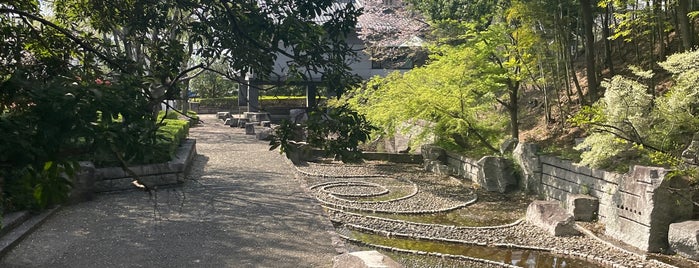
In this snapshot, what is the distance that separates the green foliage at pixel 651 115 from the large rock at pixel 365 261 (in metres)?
4.55

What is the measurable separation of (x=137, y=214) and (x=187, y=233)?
60.2 inches

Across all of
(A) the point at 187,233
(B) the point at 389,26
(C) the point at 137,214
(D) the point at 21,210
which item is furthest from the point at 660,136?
(B) the point at 389,26

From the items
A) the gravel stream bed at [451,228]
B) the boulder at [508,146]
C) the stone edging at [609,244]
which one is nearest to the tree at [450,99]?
the boulder at [508,146]

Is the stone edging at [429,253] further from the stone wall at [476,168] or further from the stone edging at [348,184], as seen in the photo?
the stone wall at [476,168]

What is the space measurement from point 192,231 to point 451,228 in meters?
4.57

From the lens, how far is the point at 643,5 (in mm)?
14414

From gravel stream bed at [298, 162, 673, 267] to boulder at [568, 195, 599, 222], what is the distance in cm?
94

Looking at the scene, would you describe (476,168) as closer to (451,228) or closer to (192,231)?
(451,228)

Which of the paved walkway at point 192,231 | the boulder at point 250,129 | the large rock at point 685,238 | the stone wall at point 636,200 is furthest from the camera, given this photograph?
the boulder at point 250,129

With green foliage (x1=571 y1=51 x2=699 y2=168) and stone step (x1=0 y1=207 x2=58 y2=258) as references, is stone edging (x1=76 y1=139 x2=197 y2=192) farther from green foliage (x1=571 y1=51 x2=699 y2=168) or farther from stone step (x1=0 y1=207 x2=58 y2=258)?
green foliage (x1=571 y1=51 x2=699 y2=168)

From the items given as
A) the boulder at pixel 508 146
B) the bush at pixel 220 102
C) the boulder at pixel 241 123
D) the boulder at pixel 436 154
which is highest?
the bush at pixel 220 102

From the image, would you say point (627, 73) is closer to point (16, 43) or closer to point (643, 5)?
point (643, 5)

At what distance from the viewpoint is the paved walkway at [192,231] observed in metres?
6.12

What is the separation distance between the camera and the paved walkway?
20.1 feet
